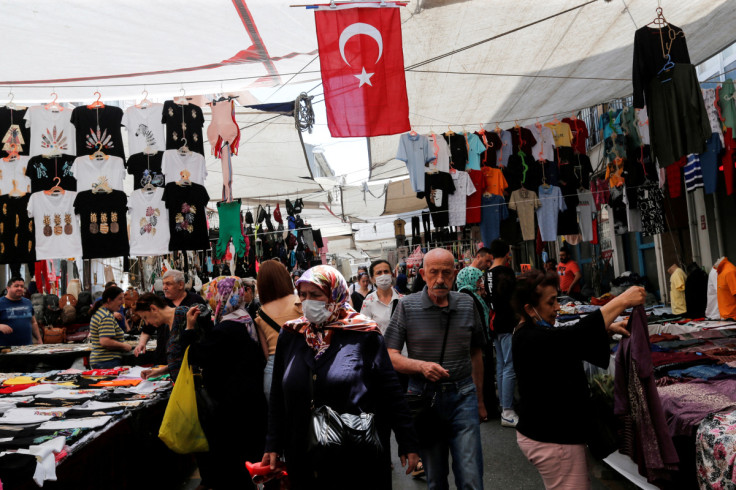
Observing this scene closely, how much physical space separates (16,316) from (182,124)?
414 cm

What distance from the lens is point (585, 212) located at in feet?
28.3

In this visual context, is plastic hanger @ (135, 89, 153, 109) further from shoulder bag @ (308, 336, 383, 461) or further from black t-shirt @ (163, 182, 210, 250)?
shoulder bag @ (308, 336, 383, 461)

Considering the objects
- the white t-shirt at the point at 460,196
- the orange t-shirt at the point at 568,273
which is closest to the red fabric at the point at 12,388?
the white t-shirt at the point at 460,196

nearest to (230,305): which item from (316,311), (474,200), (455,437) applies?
(316,311)

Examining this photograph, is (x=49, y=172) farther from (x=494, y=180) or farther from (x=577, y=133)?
(x=577, y=133)

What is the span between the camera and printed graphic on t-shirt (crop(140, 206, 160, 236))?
660cm

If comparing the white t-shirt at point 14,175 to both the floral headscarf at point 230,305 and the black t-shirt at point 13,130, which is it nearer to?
the black t-shirt at point 13,130

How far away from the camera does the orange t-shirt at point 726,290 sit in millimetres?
7234

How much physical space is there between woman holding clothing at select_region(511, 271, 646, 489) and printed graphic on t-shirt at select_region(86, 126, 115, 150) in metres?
5.29

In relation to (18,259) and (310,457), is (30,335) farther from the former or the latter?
(310,457)

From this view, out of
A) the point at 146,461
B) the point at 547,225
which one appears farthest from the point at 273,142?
the point at 146,461

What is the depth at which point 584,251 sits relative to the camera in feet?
53.8

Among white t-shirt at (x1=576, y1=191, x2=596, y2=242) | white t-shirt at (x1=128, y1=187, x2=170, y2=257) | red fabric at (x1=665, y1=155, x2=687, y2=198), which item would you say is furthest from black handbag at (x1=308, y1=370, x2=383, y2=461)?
white t-shirt at (x1=576, y1=191, x2=596, y2=242)

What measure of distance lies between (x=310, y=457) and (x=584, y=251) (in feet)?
50.4
